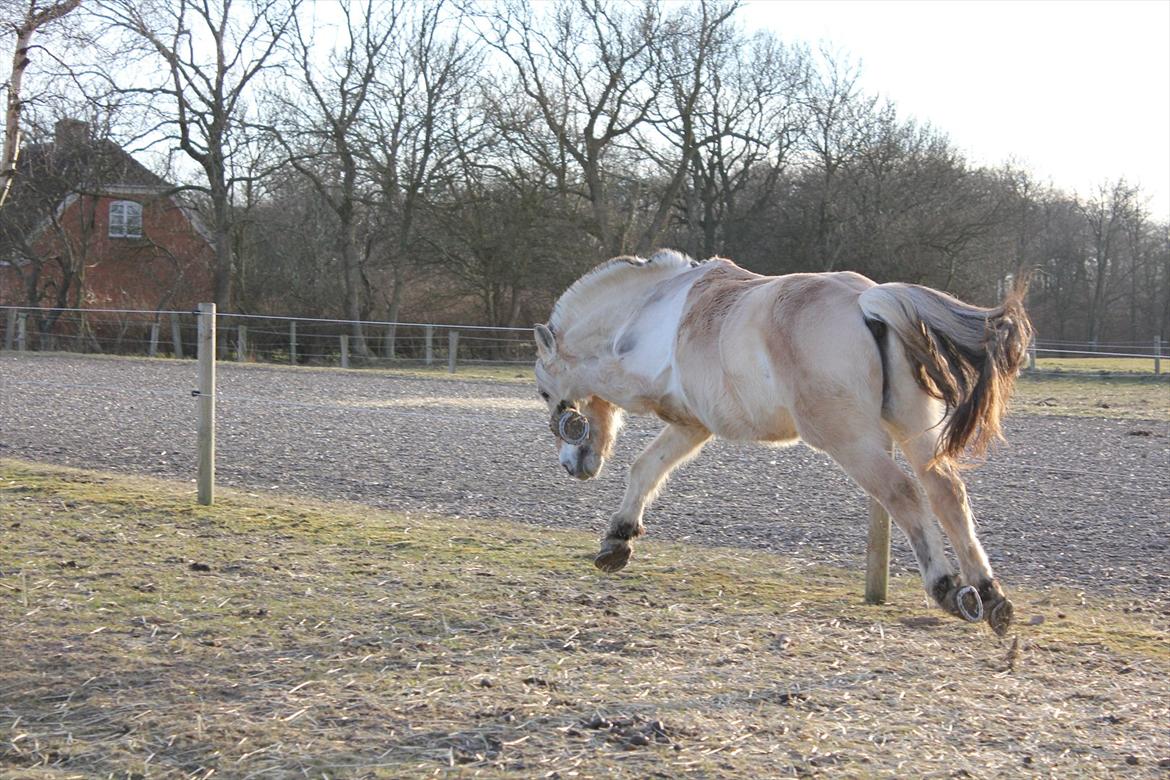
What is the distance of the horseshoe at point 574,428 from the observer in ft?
21.2

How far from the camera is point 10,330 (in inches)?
1037

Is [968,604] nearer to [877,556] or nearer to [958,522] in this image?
[958,522]

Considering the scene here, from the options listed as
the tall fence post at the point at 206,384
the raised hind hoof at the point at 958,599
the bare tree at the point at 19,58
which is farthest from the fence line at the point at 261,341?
the raised hind hoof at the point at 958,599

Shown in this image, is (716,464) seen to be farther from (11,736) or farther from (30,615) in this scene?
(11,736)

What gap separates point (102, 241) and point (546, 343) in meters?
29.9

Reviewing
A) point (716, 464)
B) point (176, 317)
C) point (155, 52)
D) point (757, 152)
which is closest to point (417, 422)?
point (716, 464)

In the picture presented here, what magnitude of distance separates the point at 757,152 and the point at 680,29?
19.3 feet

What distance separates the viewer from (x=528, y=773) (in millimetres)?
3113

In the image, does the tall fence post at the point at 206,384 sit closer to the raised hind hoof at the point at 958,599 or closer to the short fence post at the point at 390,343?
the raised hind hoof at the point at 958,599

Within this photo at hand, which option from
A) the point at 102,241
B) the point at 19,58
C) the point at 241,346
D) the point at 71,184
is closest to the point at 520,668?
the point at 19,58

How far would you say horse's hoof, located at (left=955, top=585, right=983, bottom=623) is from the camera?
421 centimetres

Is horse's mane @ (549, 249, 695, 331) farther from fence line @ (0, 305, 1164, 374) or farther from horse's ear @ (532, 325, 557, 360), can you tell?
fence line @ (0, 305, 1164, 374)

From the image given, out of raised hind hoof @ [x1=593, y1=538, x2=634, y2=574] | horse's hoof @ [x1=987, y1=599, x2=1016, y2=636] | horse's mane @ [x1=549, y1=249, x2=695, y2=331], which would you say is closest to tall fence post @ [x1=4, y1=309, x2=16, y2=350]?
horse's mane @ [x1=549, y1=249, x2=695, y2=331]

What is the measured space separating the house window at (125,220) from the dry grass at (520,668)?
94.2 feet
